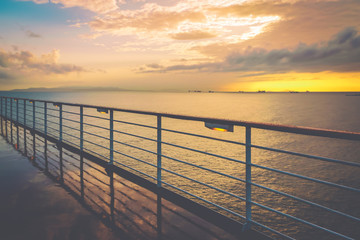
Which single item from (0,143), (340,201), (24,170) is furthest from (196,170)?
(0,143)

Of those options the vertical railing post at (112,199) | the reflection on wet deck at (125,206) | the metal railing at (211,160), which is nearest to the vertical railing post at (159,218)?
the reflection on wet deck at (125,206)

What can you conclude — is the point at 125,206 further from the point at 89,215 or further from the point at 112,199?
the point at 89,215

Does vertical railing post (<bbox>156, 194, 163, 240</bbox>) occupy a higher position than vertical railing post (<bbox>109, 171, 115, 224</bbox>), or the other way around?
vertical railing post (<bbox>109, 171, 115, 224</bbox>)

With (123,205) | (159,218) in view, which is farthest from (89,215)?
(159,218)

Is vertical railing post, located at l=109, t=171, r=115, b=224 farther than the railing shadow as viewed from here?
Yes

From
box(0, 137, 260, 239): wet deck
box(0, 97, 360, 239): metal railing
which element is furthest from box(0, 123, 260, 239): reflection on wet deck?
box(0, 97, 360, 239): metal railing

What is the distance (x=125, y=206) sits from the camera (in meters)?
3.20

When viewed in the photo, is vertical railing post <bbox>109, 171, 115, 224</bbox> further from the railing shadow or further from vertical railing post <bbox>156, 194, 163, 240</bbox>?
vertical railing post <bbox>156, 194, 163, 240</bbox>

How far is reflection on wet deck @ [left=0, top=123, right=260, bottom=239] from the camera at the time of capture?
8.57 ft

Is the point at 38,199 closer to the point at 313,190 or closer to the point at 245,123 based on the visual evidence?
the point at 245,123

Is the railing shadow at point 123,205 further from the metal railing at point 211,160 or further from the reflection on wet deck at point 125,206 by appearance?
the metal railing at point 211,160

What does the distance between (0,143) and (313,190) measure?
10.4m

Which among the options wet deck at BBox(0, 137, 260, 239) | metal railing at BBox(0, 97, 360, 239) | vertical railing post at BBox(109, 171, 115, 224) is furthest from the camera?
vertical railing post at BBox(109, 171, 115, 224)

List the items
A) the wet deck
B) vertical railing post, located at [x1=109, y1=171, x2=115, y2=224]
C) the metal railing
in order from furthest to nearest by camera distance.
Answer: vertical railing post, located at [x1=109, y1=171, x2=115, y2=224] < the wet deck < the metal railing
